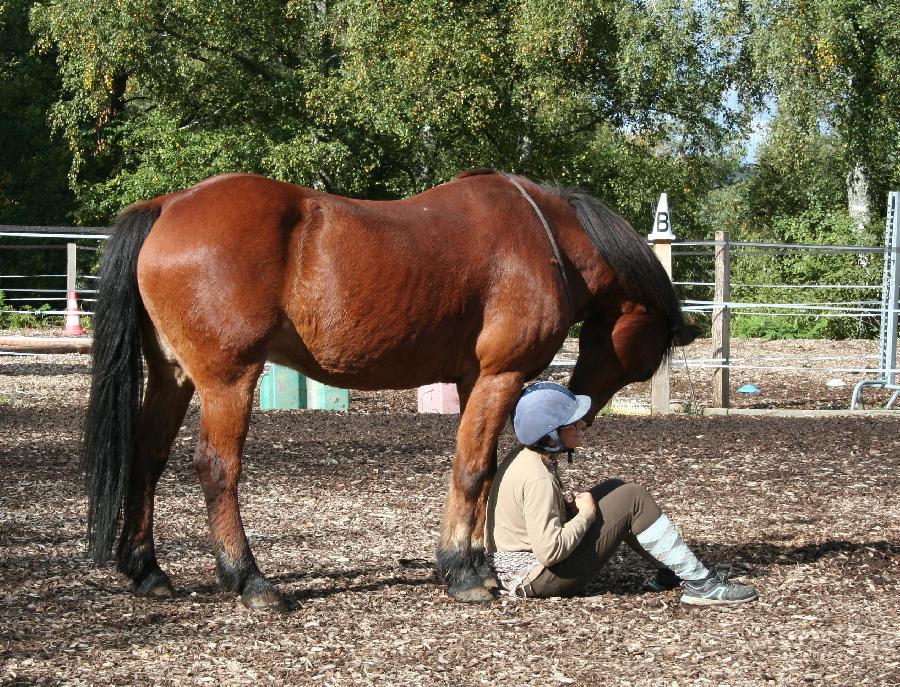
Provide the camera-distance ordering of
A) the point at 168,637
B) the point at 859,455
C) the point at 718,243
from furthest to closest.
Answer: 1. the point at 718,243
2. the point at 859,455
3. the point at 168,637

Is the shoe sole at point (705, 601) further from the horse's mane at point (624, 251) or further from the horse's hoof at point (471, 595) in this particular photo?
the horse's mane at point (624, 251)

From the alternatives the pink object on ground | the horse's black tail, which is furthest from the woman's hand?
the pink object on ground

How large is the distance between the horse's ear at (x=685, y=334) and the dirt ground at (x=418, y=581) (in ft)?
3.44

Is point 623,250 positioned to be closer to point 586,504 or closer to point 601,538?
point 586,504

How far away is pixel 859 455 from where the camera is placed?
8000 mm

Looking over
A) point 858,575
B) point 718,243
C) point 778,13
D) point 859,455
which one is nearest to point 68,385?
point 718,243

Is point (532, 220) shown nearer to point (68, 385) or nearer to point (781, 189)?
point (68, 385)

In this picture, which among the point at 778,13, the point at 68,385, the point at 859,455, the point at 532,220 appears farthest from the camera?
the point at 778,13

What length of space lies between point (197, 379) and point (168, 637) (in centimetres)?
92

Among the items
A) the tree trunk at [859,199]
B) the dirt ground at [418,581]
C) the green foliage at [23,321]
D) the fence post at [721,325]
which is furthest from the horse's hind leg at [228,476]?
the tree trunk at [859,199]

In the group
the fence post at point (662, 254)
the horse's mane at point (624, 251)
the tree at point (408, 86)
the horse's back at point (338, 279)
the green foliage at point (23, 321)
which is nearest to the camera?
the horse's back at point (338, 279)

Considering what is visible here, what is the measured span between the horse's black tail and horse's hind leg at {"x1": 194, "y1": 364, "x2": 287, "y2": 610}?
1.12ft

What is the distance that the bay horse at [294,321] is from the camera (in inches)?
157

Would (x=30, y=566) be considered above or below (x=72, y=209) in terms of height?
below
